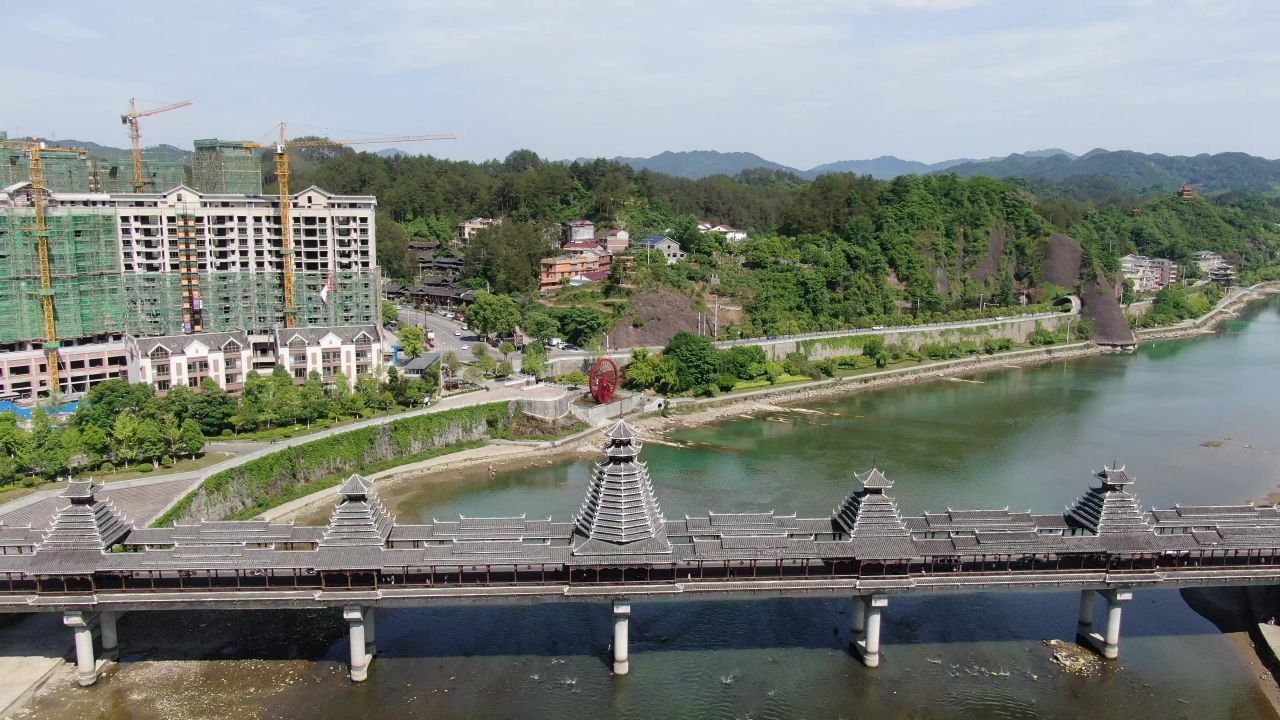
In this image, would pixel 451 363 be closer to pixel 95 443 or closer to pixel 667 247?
pixel 95 443

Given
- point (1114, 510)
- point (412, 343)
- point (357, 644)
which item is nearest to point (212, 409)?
point (412, 343)

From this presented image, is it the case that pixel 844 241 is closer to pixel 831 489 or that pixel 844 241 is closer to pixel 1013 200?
pixel 1013 200

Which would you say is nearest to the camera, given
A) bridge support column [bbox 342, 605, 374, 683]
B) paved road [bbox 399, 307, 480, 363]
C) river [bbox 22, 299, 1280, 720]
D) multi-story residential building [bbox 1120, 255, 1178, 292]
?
river [bbox 22, 299, 1280, 720]

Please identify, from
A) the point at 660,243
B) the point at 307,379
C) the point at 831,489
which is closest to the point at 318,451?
the point at 307,379

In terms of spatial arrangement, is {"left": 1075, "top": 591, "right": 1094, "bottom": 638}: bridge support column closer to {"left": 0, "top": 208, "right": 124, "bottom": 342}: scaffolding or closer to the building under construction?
the building under construction

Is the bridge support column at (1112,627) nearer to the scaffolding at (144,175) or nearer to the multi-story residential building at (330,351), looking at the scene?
the multi-story residential building at (330,351)

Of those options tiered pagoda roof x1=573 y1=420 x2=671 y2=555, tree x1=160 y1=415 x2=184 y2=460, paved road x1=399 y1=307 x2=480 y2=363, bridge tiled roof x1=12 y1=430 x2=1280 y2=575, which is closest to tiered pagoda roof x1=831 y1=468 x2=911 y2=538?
bridge tiled roof x1=12 y1=430 x2=1280 y2=575
